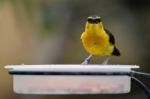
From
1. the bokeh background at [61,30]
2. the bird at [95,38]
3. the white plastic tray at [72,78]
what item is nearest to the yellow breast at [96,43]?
the bird at [95,38]

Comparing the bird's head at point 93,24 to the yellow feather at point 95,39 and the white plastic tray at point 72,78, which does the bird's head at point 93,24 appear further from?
the white plastic tray at point 72,78

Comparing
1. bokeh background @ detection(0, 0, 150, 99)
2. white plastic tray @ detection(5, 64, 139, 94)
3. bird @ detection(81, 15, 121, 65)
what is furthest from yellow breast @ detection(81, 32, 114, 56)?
bokeh background @ detection(0, 0, 150, 99)

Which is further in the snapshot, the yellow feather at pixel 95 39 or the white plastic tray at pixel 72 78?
the yellow feather at pixel 95 39

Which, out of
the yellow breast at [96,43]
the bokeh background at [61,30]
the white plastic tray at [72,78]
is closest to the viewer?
the white plastic tray at [72,78]

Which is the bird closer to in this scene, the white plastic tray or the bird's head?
the bird's head

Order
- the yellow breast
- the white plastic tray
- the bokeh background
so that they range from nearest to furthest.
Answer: the white plastic tray
the yellow breast
the bokeh background

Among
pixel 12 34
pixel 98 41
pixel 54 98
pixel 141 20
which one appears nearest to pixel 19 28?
pixel 12 34

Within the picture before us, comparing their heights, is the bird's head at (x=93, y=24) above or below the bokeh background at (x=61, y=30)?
above
